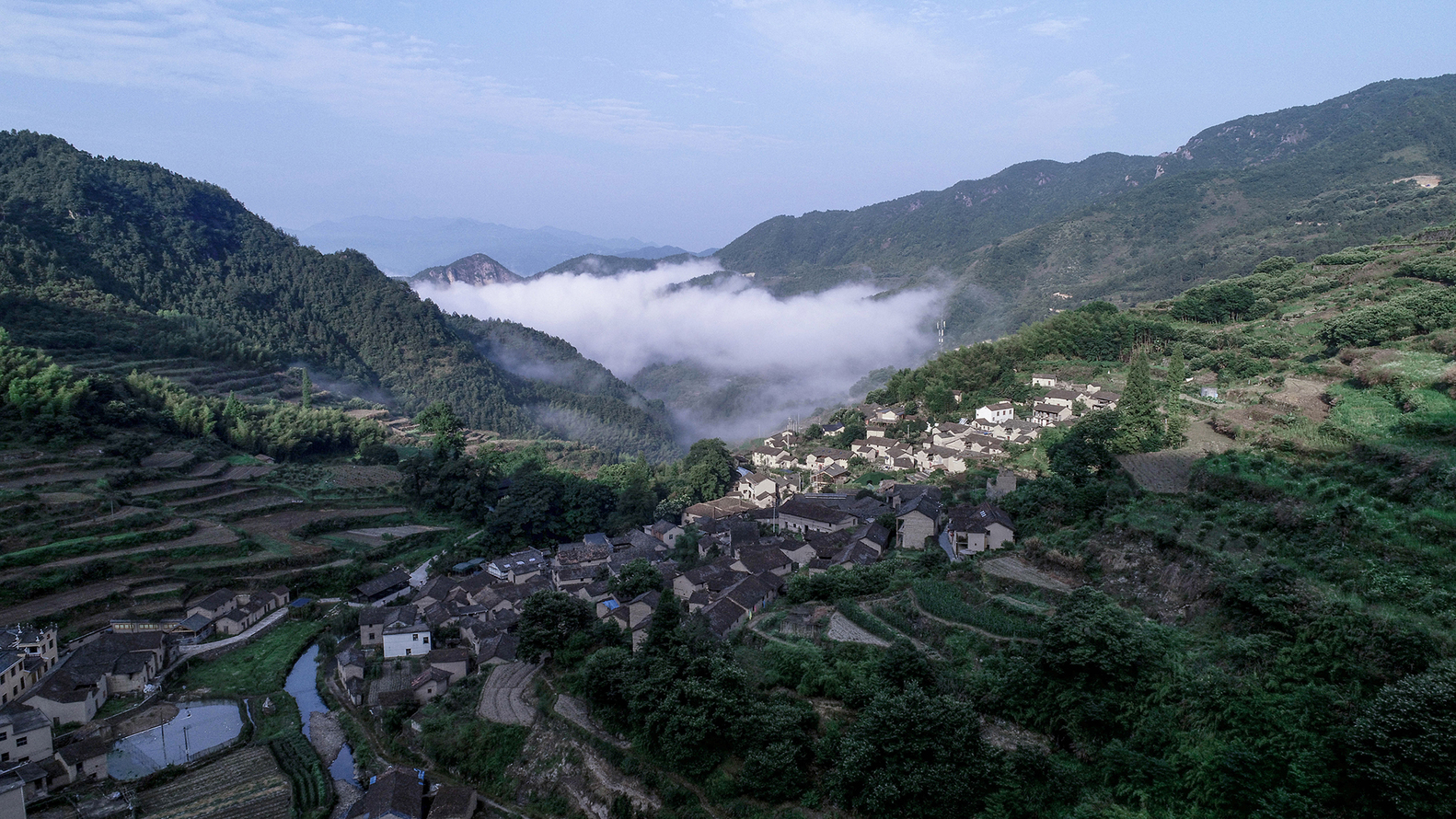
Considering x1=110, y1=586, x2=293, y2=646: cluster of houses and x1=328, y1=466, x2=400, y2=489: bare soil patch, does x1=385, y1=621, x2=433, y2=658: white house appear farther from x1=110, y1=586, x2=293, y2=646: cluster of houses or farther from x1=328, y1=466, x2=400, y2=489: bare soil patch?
x1=328, y1=466, x2=400, y2=489: bare soil patch

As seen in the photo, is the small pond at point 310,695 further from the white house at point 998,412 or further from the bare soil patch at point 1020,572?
the white house at point 998,412

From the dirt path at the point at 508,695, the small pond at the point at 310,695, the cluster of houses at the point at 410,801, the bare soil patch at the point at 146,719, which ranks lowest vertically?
the small pond at the point at 310,695

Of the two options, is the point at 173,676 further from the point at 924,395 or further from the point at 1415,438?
the point at 924,395

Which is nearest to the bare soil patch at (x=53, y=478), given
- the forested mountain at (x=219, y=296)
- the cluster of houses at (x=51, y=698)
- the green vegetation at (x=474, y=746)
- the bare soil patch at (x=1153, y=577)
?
the cluster of houses at (x=51, y=698)

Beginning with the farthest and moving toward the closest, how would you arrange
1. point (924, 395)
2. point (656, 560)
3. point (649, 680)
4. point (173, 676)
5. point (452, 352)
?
point (452, 352), point (924, 395), point (656, 560), point (173, 676), point (649, 680)

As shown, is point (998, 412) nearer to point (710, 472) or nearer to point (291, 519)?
point (710, 472)

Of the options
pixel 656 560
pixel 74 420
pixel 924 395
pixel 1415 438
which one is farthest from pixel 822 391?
pixel 1415 438

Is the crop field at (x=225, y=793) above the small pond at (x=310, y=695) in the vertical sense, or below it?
above

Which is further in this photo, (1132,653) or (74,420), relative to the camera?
(74,420)
